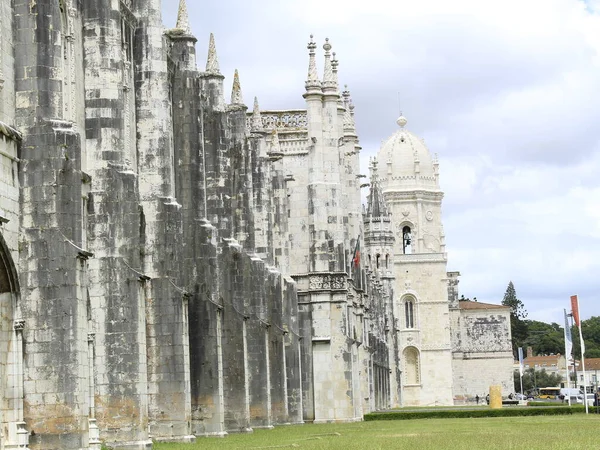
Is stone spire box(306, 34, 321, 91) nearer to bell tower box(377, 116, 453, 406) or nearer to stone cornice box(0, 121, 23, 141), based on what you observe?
stone cornice box(0, 121, 23, 141)

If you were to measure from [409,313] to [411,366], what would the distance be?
16.3 feet

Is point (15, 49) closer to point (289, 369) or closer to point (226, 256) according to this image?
point (226, 256)

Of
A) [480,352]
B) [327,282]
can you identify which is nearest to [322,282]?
[327,282]

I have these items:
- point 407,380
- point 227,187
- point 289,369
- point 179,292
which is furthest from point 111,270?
point 407,380

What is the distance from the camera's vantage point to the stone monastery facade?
93.8ft

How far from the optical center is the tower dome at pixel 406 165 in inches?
5212

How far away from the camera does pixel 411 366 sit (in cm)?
12825

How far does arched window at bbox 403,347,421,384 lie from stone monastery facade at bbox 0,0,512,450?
4189cm

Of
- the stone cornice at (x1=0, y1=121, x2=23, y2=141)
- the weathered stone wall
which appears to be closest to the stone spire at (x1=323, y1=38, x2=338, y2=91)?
the stone cornice at (x1=0, y1=121, x2=23, y2=141)

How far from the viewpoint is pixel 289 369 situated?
62375mm

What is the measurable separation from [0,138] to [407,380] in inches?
4026

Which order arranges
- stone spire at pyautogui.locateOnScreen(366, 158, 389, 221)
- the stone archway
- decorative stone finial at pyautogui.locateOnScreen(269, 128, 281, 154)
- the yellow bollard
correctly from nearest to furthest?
the stone archway, decorative stone finial at pyautogui.locateOnScreen(269, 128, 281, 154), the yellow bollard, stone spire at pyautogui.locateOnScreen(366, 158, 389, 221)

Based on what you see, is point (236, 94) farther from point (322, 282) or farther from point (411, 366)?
point (411, 366)

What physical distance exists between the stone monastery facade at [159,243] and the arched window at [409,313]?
42.0m
